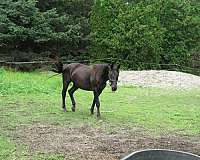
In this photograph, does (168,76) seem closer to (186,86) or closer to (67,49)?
(186,86)

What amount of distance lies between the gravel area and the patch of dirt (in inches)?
382

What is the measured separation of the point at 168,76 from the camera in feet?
63.4


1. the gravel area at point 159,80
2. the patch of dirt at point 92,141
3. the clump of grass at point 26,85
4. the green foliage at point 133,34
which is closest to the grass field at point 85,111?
the clump of grass at point 26,85

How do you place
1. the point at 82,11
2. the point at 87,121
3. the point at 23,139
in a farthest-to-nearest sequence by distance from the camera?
the point at 82,11, the point at 87,121, the point at 23,139

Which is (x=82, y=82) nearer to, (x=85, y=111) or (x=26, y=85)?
(x=85, y=111)

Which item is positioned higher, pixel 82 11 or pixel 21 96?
pixel 82 11

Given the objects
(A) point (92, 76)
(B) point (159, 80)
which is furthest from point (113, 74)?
(B) point (159, 80)

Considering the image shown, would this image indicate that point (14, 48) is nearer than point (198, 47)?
Yes

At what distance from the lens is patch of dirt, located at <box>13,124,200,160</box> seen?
6.45 meters

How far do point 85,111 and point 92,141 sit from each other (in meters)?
3.24

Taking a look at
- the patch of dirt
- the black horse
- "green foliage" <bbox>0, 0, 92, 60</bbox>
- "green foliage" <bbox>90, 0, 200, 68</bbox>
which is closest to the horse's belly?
the black horse

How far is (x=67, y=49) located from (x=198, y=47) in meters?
9.45

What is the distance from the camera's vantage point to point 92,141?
7.20 metres

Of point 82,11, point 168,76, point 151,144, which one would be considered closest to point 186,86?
point 168,76
